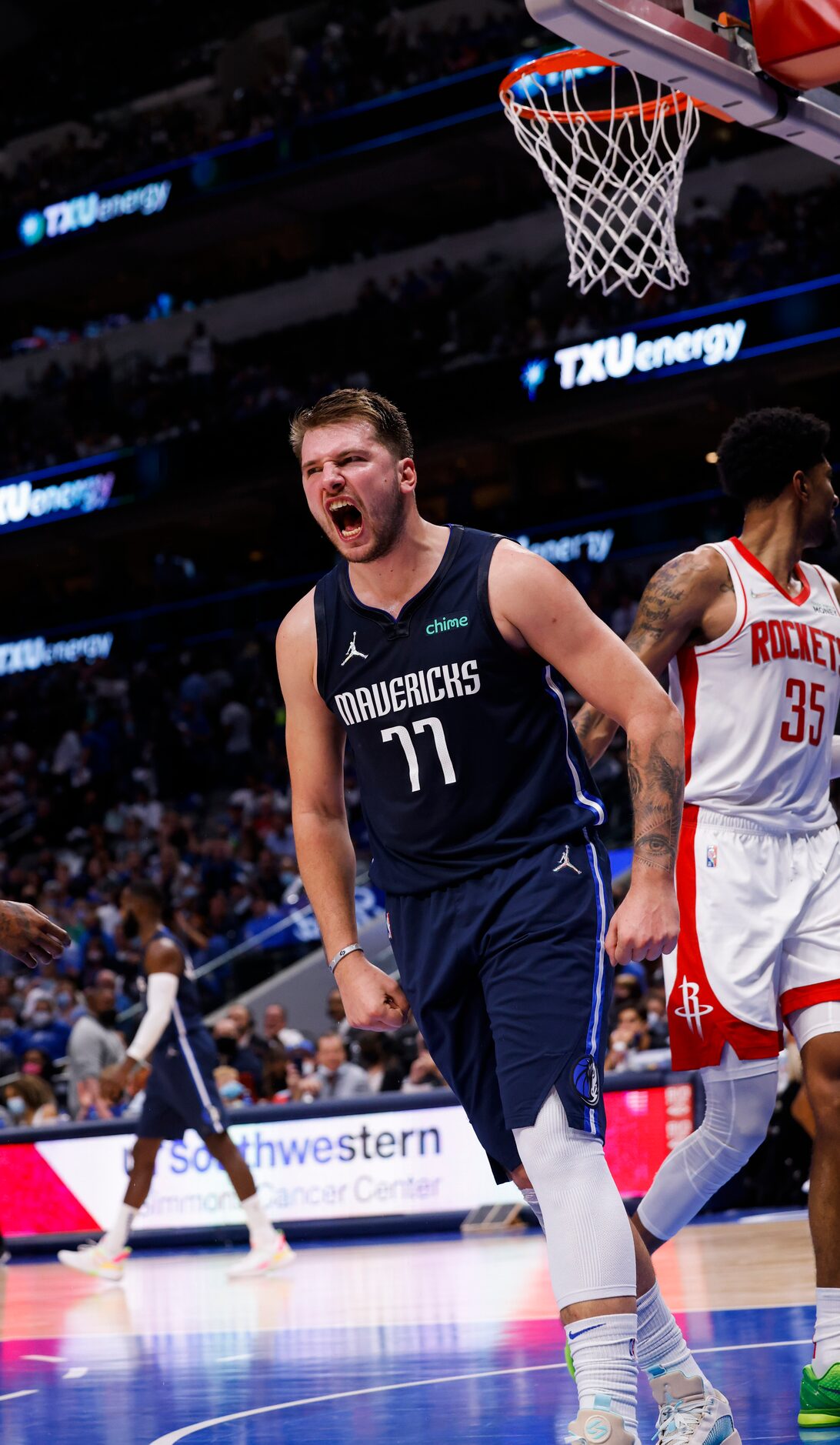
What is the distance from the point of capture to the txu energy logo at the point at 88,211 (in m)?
30.4

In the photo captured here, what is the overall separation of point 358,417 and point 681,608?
140 cm

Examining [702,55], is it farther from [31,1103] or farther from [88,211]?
[88,211]

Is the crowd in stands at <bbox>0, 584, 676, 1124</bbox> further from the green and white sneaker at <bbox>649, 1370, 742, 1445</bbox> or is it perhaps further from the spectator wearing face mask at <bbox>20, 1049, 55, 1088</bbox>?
the green and white sneaker at <bbox>649, 1370, 742, 1445</bbox>

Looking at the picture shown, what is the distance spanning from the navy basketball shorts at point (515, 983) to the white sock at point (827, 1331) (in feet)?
3.86

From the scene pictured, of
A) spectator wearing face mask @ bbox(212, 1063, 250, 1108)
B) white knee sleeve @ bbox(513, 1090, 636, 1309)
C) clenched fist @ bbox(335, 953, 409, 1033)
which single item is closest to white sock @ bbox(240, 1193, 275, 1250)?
spectator wearing face mask @ bbox(212, 1063, 250, 1108)

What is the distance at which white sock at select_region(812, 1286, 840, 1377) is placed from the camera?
4215mm

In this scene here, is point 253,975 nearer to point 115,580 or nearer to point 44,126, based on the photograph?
point 115,580

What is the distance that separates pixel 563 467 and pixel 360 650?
86.5 ft

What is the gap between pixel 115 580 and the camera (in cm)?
3083

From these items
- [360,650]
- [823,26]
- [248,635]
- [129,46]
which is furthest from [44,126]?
[360,650]

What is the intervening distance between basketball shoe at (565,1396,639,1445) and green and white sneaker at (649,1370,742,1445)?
671mm

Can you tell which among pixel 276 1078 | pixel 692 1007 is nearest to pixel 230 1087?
pixel 276 1078

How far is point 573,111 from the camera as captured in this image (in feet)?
26.8

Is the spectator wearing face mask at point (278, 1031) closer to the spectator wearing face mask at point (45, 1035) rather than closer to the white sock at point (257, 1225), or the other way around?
the spectator wearing face mask at point (45, 1035)
